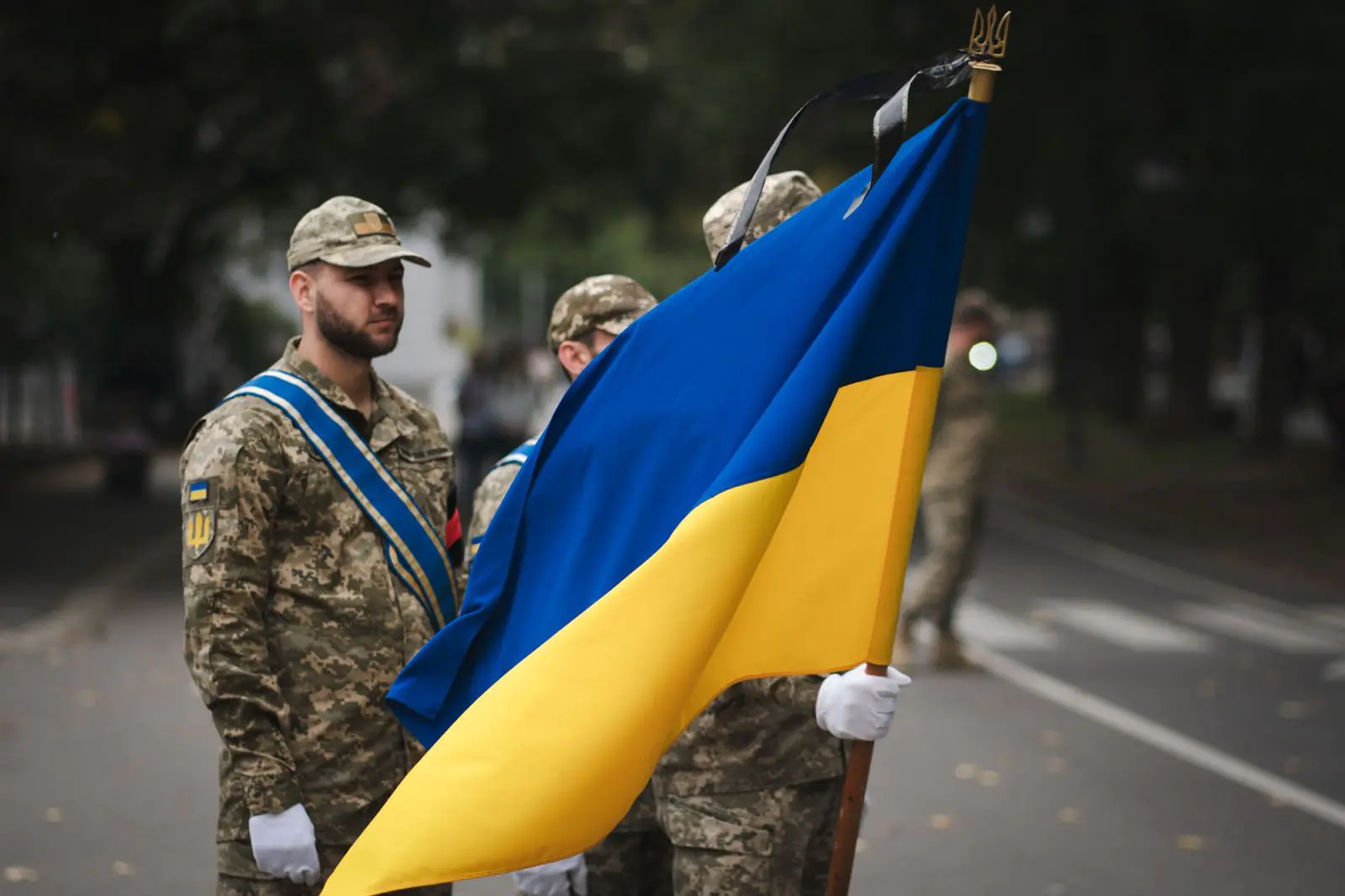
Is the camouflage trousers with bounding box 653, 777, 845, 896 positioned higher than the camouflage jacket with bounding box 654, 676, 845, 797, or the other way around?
the camouflage jacket with bounding box 654, 676, 845, 797

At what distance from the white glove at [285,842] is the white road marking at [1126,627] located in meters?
9.78

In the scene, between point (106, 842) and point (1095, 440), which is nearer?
point (106, 842)

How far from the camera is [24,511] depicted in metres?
22.3

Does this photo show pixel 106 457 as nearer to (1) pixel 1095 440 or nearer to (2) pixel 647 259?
(1) pixel 1095 440

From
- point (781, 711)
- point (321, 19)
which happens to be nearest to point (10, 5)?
point (321, 19)

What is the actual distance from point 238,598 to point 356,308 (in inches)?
28.3

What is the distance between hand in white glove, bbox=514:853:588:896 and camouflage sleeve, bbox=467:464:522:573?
2.39 feet

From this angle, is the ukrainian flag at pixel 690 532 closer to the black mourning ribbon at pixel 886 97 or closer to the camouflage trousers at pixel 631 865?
the black mourning ribbon at pixel 886 97

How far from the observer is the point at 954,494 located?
11.7 meters

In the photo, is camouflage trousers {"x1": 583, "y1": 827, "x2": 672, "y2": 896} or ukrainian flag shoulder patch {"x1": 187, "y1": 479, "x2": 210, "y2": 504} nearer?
ukrainian flag shoulder patch {"x1": 187, "y1": 479, "x2": 210, "y2": 504}

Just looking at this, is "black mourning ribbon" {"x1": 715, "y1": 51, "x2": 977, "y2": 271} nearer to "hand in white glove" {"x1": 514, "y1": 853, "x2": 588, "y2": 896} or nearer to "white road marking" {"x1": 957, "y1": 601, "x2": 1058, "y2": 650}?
"hand in white glove" {"x1": 514, "y1": 853, "x2": 588, "y2": 896}

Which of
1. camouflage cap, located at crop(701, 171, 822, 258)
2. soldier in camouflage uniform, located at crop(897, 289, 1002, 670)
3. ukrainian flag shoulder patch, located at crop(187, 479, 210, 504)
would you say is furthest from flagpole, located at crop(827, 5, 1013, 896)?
soldier in camouflage uniform, located at crop(897, 289, 1002, 670)

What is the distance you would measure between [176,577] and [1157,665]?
28.8 feet

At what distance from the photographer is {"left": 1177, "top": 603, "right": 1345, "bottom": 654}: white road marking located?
1342 cm
